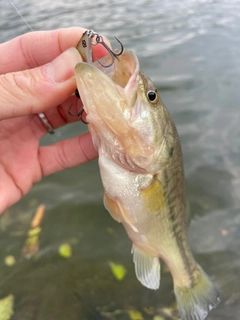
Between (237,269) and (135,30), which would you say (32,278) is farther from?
(135,30)

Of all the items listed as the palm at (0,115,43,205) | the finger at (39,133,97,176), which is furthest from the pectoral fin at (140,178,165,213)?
the palm at (0,115,43,205)

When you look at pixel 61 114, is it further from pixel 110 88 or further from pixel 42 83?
pixel 110 88

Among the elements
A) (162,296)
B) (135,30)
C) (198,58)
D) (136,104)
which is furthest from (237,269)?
(135,30)

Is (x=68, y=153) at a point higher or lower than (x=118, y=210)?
higher

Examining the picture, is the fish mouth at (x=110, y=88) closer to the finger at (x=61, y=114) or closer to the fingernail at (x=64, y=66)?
the fingernail at (x=64, y=66)

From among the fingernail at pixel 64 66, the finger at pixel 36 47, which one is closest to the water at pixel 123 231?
the finger at pixel 36 47

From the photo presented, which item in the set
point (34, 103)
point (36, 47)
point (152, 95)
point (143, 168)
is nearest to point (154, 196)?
point (143, 168)
